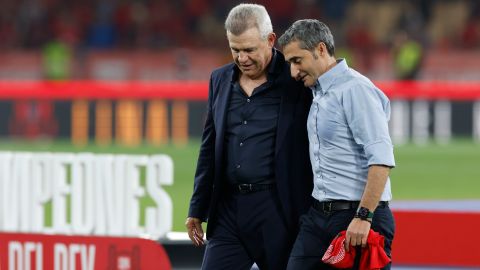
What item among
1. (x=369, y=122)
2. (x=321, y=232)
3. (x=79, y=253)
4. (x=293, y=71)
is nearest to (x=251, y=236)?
(x=321, y=232)

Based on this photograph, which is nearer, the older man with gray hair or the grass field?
the older man with gray hair

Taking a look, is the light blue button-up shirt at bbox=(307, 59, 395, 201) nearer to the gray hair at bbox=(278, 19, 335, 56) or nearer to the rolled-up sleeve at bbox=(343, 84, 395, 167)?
the rolled-up sleeve at bbox=(343, 84, 395, 167)

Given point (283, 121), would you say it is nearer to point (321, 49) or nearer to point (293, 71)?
point (293, 71)

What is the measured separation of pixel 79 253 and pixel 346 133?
2.69m

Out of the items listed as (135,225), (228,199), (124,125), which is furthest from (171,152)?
(228,199)

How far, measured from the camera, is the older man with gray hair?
6.17 metres

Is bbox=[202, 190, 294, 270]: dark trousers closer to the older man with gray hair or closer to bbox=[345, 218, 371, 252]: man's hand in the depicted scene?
the older man with gray hair

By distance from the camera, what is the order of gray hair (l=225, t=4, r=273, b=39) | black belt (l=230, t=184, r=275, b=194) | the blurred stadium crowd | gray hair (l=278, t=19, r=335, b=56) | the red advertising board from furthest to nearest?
the blurred stadium crowd < the red advertising board < black belt (l=230, t=184, r=275, b=194) < gray hair (l=225, t=4, r=273, b=39) < gray hair (l=278, t=19, r=335, b=56)

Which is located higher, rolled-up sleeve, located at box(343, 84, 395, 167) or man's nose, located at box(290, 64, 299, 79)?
man's nose, located at box(290, 64, 299, 79)

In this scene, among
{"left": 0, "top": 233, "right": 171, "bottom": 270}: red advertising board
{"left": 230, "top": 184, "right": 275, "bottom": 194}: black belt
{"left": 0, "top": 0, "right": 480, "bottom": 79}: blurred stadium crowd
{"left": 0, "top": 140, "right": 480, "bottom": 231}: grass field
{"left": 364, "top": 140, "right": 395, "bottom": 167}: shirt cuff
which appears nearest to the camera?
{"left": 364, "top": 140, "right": 395, "bottom": 167}: shirt cuff

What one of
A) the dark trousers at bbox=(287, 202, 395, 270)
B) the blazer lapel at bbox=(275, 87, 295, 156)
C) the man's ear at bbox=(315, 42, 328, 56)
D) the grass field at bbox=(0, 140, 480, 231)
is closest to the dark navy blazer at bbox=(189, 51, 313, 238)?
the blazer lapel at bbox=(275, 87, 295, 156)

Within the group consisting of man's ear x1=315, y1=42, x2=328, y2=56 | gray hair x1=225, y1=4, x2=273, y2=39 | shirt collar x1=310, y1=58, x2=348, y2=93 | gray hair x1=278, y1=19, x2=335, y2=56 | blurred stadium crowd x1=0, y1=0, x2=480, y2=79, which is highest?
blurred stadium crowd x1=0, y1=0, x2=480, y2=79

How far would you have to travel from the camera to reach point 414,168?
17078mm

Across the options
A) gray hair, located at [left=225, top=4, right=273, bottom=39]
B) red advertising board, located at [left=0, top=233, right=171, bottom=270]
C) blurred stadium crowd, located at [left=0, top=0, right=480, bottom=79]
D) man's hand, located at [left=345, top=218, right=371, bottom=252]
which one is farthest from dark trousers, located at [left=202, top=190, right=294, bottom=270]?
blurred stadium crowd, located at [left=0, top=0, right=480, bottom=79]
